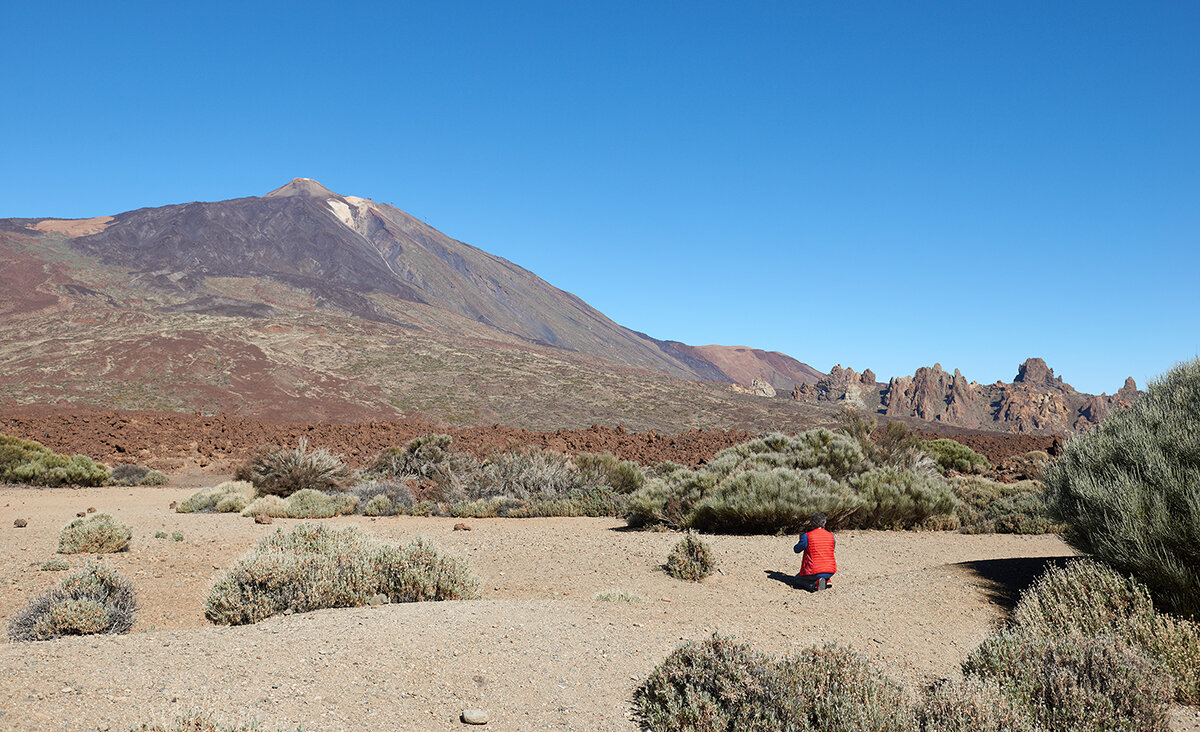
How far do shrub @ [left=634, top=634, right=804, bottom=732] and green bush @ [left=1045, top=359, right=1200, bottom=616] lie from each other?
10.5ft

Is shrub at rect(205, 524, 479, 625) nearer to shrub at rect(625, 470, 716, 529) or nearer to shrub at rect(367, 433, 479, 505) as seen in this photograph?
shrub at rect(625, 470, 716, 529)

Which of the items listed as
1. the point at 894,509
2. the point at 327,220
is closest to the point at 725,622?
the point at 894,509

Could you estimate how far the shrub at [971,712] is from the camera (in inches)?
138

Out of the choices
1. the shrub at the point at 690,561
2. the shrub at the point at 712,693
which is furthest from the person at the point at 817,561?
the shrub at the point at 712,693

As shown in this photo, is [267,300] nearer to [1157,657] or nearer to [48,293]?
[48,293]

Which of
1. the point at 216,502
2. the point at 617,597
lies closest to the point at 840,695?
the point at 617,597

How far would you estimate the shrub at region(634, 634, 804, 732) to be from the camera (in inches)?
146

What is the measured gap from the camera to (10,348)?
46.8 meters

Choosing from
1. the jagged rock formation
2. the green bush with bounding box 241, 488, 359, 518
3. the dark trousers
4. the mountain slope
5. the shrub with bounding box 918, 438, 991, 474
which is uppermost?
the mountain slope

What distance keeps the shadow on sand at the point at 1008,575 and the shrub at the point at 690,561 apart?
2.72m

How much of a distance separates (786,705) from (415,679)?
6.74ft

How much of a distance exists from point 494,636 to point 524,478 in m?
10.1

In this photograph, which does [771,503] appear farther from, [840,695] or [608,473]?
[840,695]

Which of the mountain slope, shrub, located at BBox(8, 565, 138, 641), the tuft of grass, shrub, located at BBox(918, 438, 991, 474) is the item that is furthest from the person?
the mountain slope
